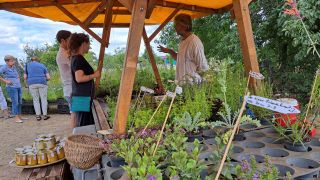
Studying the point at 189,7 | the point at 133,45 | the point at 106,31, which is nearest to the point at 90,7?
the point at 106,31

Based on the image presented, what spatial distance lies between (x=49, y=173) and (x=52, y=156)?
0.25m

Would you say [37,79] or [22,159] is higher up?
[37,79]

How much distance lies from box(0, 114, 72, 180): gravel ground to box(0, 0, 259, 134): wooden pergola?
183cm

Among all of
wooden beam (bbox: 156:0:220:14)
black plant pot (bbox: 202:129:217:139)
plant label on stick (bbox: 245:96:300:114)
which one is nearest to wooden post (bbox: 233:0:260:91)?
black plant pot (bbox: 202:129:217:139)

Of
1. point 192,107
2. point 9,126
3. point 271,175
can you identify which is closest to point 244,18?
point 192,107

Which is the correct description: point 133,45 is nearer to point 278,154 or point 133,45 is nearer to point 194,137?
point 194,137

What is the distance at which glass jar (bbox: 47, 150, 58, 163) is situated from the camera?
2822mm

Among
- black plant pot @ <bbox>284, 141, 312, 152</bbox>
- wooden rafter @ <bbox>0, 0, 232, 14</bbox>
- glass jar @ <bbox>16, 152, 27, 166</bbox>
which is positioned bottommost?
glass jar @ <bbox>16, 152, 27, 166</bbox>

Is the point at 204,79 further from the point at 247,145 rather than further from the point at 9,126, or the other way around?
the point at 9,126

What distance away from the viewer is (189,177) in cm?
119

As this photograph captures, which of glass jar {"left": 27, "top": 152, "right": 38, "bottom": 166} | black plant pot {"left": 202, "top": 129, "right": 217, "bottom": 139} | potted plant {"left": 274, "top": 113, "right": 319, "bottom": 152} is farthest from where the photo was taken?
glass jar {"left": 27, "top": 152, "right": 38, "bottom": 166}

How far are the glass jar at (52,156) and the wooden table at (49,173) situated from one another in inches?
2.4

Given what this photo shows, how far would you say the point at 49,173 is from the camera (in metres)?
2.63

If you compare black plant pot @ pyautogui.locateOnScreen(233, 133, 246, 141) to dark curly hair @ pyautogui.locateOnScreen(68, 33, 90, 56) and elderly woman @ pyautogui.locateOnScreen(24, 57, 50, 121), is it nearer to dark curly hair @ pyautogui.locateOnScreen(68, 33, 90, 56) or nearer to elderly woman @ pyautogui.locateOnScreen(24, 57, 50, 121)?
dark curly hair @ pyautogui.locateOnScreen(68, 33, 90, 56)
